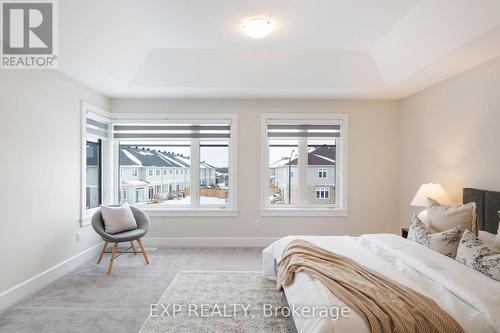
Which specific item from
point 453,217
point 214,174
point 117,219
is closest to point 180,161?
point 214,174

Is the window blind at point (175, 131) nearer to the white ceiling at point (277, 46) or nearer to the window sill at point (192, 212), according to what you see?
the white ceiling at point (277, 46)

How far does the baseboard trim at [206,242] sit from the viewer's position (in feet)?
14.3

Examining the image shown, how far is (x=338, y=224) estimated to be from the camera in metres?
4.45

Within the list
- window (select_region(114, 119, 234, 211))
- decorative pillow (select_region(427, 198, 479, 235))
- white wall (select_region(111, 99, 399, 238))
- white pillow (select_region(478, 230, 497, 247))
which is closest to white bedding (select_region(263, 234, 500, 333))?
decorative pillow (select_region(427, 198, 479, 235))

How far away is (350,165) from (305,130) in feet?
3.04

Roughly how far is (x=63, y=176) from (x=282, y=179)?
3103 millimetres

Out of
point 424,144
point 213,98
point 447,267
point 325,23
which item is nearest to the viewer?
point 447,267

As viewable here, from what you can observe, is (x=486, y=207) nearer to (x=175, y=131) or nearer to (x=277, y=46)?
(x=277, y=46)

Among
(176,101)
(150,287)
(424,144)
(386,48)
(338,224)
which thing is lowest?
(150,287)

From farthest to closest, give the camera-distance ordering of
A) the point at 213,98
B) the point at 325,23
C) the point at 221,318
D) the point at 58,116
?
the point at 213,98 < the point at 58,116 < the point at 325,23 < the point at 221,318

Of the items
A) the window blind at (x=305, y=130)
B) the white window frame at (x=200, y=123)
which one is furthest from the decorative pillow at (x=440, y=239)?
the white window frame at (x=200, y=123)

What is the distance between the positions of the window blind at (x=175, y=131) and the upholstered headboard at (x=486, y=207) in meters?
3.34

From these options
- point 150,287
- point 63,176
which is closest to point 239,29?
point 63,176

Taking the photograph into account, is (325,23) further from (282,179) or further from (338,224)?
(338,224)
